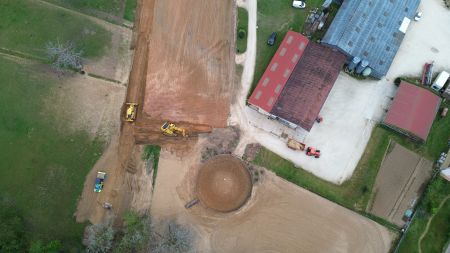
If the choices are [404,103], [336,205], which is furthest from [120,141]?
[404,103]

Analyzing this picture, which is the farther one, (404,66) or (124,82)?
(404,66)

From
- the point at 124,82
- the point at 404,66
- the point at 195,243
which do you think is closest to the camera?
the point at 195,243

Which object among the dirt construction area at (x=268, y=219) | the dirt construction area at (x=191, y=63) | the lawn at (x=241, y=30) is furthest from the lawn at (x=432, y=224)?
the lawn at (x=241, y=30)

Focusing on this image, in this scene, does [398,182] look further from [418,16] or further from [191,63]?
[191,63]

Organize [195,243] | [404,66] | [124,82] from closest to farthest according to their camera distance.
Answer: [195,243] < [124,82] < [404,66]

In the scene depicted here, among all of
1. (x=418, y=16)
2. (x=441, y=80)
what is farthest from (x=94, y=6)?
(x=441, y=80)

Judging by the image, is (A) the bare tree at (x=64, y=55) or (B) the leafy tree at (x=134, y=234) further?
(A) the bare tree at (x=64, y=55)

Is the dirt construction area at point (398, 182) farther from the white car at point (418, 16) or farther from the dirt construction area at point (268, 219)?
the white car at point (418, 16)

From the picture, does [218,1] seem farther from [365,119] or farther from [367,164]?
[367,164]
